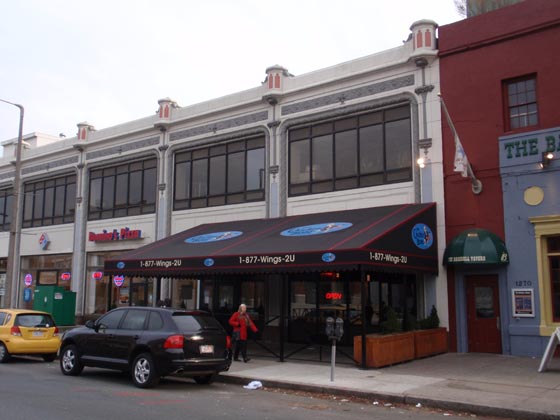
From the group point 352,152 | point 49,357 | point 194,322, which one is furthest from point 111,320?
point 352,152

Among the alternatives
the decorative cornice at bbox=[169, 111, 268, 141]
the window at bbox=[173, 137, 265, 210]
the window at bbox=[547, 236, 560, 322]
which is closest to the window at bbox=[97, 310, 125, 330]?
the window at bbox=[173, 137, 265, 210]

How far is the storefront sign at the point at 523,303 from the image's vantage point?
15.1m

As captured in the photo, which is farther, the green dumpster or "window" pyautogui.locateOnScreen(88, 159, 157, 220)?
"window" pyautogui.locateOnScreen(88, 159, 157, 220)

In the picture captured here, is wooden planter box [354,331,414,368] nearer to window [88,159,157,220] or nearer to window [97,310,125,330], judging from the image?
window [97,310,125,330]

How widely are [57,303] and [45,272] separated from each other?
5.10 metres

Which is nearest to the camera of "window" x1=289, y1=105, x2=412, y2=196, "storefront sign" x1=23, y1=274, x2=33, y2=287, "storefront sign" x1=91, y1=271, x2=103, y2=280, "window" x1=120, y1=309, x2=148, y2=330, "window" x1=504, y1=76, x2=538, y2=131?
"window" x1=120, y1=309, x2=148, y2=330

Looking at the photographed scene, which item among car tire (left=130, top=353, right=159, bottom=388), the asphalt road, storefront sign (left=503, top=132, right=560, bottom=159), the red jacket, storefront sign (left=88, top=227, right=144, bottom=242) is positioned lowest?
the asphalt road

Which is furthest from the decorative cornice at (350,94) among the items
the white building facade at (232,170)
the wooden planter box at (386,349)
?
the wooden planter box at (386,349)

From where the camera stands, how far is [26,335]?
605 inches

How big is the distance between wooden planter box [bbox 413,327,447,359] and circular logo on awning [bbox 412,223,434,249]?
2.28 metres

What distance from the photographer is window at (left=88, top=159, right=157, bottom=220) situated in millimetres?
25281

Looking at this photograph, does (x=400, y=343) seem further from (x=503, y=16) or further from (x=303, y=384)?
(x=503, y=16)

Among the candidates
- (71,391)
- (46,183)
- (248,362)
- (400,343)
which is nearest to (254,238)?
(248,362)

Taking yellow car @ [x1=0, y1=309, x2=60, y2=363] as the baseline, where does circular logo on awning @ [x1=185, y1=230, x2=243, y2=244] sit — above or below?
above
